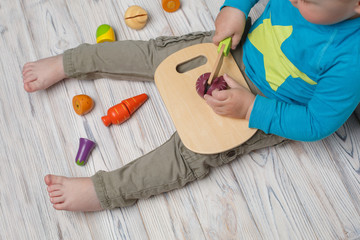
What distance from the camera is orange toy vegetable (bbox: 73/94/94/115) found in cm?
93

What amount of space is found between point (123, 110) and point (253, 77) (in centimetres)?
34

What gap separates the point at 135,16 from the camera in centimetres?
102

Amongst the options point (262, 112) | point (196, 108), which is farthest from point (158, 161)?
point (262, 112)

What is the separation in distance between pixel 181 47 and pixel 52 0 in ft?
1.55

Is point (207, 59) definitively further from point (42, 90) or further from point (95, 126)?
point (42, 90)

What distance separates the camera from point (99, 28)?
102cm

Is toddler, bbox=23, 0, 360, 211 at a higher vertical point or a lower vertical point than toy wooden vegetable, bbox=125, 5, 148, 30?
lower

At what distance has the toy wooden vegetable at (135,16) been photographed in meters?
1.01

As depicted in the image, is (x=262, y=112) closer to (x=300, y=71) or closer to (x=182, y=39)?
(x=300, y=71)

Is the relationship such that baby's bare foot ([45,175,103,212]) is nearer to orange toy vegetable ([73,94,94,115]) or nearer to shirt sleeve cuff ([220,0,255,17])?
orange toy vegetable ([73,94,94,115])

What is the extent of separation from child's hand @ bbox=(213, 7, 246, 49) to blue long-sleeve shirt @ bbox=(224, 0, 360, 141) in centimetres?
2

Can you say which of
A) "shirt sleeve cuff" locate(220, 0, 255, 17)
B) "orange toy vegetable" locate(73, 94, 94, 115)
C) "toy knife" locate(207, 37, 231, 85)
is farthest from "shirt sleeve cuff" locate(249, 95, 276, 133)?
"orange toy vegetable" locate(73, 94, 94, 115)

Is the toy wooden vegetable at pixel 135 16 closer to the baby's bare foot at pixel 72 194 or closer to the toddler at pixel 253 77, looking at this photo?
the toddler at pixel 253 77

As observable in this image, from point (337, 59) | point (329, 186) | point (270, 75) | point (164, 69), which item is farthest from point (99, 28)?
point (329, 186)
